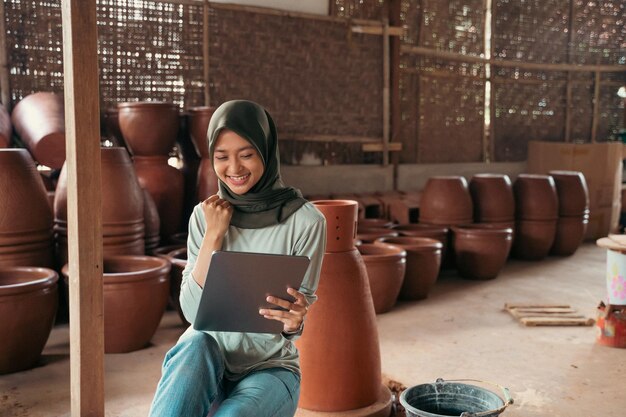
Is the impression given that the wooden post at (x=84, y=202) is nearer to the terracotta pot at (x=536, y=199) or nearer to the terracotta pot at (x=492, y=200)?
the terracotta pot at (x=492, y=200)

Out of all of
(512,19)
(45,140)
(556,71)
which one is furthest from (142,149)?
(556,71)

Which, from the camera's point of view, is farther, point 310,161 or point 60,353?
point 310,161

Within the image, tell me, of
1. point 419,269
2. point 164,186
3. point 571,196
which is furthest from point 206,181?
point 571,196

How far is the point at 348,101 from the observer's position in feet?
22.1

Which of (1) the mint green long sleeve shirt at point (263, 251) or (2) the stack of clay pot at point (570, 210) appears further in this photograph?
(2) the stack of clay pot at point (570, 210)

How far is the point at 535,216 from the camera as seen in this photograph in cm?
618

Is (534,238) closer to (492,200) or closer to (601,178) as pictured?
(492,200)

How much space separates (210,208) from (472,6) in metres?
6.67

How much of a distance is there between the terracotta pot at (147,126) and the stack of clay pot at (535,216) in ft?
11.1

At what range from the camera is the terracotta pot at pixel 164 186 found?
4.70 meters

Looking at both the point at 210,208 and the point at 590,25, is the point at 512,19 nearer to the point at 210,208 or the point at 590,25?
the point at 590,25

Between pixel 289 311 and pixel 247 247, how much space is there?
242 millimetres

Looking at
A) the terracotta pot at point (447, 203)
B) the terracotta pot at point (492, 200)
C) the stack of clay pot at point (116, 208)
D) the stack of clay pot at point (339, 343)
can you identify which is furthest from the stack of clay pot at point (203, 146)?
the terracotta pot at point (492, 200)

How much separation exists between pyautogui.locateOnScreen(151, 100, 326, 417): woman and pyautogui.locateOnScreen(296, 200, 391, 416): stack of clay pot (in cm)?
79
